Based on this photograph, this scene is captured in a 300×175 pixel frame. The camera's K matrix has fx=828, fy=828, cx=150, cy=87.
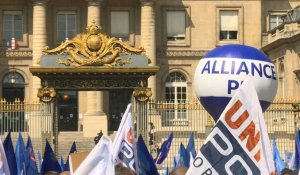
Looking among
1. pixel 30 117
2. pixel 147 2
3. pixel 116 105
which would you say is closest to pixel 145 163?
pixel 30 117

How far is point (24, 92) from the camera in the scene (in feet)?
168

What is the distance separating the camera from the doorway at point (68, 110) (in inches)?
1965

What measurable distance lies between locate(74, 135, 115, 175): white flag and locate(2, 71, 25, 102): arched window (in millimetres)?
44102

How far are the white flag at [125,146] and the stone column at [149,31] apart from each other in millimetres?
41301

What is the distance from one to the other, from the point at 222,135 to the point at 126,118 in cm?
243

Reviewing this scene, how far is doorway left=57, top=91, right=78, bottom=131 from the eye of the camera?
4991 cm

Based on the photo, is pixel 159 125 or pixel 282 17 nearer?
pixel 159 125

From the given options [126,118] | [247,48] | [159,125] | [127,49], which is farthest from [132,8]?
[126,118]

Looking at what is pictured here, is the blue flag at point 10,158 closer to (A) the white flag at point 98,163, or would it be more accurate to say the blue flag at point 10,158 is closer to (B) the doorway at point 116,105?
(A) the white flag at point 98,163

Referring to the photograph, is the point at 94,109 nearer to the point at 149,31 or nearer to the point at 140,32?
the point at 149,31

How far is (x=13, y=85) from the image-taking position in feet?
168

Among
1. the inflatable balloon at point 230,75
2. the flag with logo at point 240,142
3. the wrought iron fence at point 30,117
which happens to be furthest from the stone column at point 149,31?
the flag with logo at point 240,142

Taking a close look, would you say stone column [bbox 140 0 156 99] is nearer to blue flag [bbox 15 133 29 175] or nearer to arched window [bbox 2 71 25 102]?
arched window [bbox 2 71 25 102]

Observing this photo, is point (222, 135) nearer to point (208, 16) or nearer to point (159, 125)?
point (159, 125)
